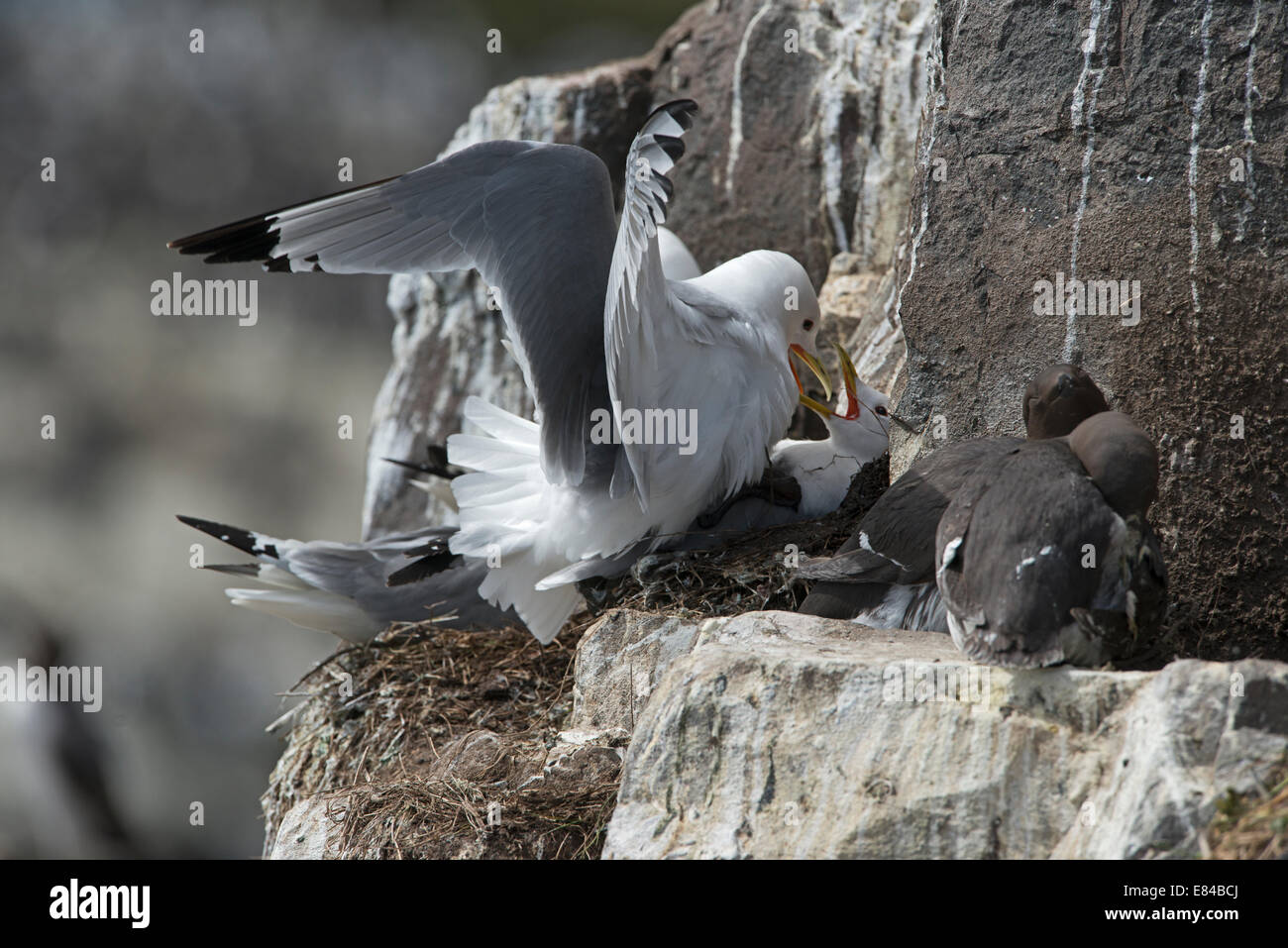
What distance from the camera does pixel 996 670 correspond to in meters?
2.40

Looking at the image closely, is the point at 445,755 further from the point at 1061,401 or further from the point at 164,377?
the point at 164,377

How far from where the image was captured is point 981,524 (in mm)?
2574

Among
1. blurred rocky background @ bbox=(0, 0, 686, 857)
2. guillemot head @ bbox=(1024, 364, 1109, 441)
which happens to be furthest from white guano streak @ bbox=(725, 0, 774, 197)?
blurred rocky background @ bbox=(0, 0, 686, 857)

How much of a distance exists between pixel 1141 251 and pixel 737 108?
9.73ft

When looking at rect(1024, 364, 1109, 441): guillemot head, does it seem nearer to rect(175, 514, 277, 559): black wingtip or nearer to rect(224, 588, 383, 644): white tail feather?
rect(224, 588, 383, 644): white tail feather

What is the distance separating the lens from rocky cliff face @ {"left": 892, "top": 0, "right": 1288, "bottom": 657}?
3123 millimetres

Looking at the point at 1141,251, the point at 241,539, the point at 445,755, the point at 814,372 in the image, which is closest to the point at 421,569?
the point at 241,539

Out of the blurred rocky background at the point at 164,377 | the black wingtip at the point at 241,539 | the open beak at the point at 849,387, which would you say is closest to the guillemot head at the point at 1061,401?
the open beak at the point at 849,387

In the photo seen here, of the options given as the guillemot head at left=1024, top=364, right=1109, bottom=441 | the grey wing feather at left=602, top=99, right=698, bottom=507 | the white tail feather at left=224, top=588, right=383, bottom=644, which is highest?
the grey wing feather at left=602, top=99, right=698, bottom=507

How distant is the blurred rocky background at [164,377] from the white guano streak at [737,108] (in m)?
3.47

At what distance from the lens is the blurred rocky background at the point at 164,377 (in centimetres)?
779

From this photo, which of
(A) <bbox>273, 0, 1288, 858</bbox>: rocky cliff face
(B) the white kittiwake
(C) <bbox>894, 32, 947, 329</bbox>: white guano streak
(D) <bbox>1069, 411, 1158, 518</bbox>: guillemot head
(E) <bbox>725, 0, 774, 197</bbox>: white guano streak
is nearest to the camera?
(A) <bbox>273, 0, 1288, 858</bbox>: rocky cliff face

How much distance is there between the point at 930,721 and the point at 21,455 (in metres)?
7.60
